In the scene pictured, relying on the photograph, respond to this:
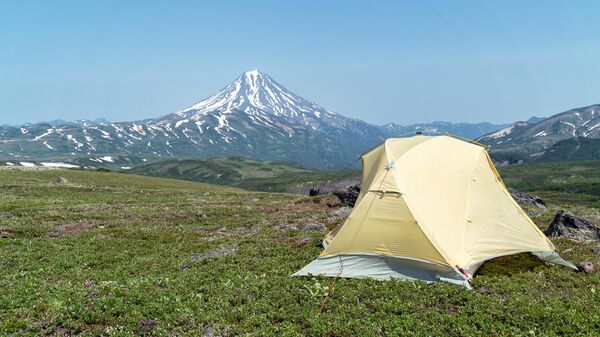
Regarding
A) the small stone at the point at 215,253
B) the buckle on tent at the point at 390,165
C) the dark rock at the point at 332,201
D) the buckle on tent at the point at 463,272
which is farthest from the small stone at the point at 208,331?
the dark rock at the point at 332,201

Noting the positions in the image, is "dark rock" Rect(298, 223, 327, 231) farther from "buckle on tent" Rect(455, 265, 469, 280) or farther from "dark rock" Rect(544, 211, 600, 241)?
"dark rock" Rect(544, 211, 600, 241)

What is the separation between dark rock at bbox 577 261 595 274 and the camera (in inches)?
666

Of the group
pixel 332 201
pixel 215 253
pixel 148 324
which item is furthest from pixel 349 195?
pixel 148 324

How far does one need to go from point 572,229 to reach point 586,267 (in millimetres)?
7056

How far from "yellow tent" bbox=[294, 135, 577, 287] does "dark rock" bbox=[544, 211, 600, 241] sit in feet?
18.1

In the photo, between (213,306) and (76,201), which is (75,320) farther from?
(76,201)

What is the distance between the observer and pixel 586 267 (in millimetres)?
17062

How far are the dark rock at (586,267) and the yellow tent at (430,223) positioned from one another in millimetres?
437

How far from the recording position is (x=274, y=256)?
20938 mm

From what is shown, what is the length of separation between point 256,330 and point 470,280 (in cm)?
886

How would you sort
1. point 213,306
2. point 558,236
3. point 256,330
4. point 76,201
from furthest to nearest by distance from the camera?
1. point 76,201
2. point 558,236
3. point 213,306
4. point 256,330

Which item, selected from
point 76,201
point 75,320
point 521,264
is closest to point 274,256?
point 75,320

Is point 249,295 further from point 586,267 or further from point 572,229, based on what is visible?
point 572,229

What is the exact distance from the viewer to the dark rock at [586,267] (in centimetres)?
1691
